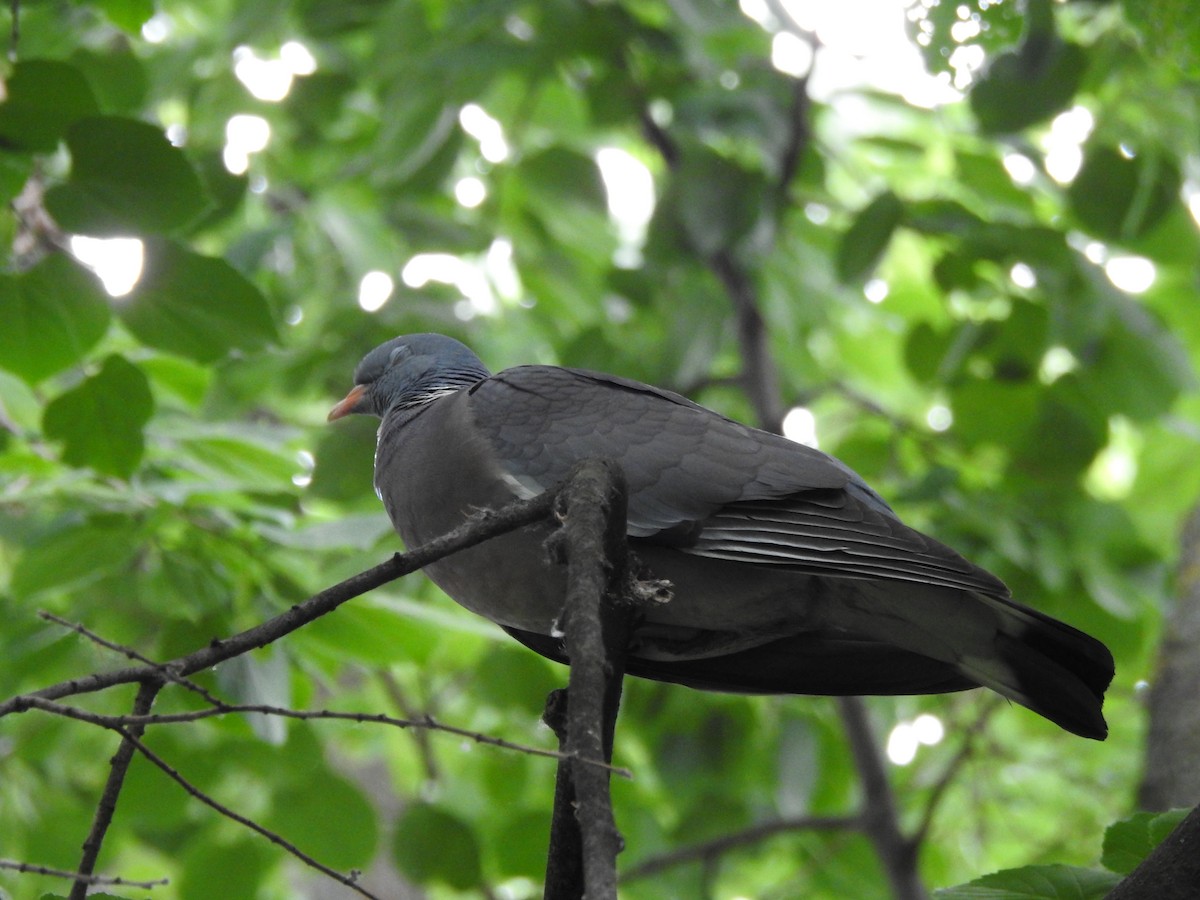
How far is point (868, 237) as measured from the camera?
417 cm

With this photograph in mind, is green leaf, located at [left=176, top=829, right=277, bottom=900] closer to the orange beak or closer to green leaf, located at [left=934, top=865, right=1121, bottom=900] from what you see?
the orange beak

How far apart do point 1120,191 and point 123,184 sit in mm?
2936

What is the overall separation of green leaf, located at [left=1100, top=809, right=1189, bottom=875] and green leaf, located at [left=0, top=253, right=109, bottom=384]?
7.46 feet

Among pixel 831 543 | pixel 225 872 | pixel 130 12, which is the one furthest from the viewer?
pixel 225 872

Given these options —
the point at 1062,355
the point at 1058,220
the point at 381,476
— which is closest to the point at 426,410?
the point at 381,476

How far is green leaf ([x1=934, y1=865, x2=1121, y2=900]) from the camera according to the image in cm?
189

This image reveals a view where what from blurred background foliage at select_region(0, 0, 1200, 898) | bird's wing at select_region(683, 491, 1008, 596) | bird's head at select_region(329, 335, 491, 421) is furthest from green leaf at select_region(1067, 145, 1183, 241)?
bird's head at select_region(329, 335, 491, 421)

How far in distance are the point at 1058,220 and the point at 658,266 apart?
1504mm

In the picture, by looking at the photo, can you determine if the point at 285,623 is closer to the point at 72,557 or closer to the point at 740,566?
the point at 740,566

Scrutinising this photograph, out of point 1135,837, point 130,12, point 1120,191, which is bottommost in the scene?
point 1135,837

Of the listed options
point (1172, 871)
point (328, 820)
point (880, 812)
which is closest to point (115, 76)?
point (328, 820)

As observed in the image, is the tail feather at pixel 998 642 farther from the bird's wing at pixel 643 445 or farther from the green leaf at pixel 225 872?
the green leaf at pixel 225 872

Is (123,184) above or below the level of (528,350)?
below

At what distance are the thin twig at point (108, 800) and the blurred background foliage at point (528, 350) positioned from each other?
1215 millimetres
